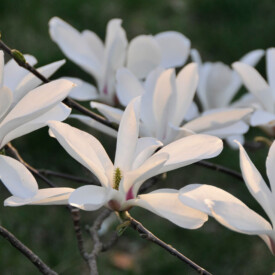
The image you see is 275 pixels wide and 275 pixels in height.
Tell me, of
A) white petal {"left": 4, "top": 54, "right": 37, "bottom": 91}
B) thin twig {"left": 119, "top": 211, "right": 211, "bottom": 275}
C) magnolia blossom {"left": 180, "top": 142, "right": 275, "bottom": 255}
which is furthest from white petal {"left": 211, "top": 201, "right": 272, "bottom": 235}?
white petal {"left": 4, "top": 54, "right": 37, "bottom": 91}

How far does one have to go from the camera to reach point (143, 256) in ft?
6.94

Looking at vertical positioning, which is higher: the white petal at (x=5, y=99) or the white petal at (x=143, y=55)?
the white petal at (x=5, y=99)

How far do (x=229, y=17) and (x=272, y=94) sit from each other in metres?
1.97

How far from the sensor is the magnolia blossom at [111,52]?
1192 millimetres

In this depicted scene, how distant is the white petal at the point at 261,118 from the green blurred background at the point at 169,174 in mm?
507

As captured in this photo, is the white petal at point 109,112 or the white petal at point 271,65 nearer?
the white petal at point 109,112

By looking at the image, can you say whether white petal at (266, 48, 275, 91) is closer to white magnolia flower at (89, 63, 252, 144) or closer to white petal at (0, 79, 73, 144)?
white magnolia flower at (89, 63, 252, 144)

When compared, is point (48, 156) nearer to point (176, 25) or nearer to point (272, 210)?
point (176, 25)

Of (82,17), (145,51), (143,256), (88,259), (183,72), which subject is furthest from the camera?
(82,17)

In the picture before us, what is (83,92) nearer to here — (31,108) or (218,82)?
(218,82)

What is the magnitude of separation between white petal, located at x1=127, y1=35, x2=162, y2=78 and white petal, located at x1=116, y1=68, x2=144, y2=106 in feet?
0.39

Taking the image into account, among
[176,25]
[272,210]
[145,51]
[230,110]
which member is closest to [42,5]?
[176,25]

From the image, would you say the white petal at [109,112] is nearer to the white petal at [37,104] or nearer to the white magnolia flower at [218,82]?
the white petal at [37,104]

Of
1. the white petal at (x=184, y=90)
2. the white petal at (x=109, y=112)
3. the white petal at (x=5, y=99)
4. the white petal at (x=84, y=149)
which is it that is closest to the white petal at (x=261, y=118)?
the white petal at (x=184, y=90)
